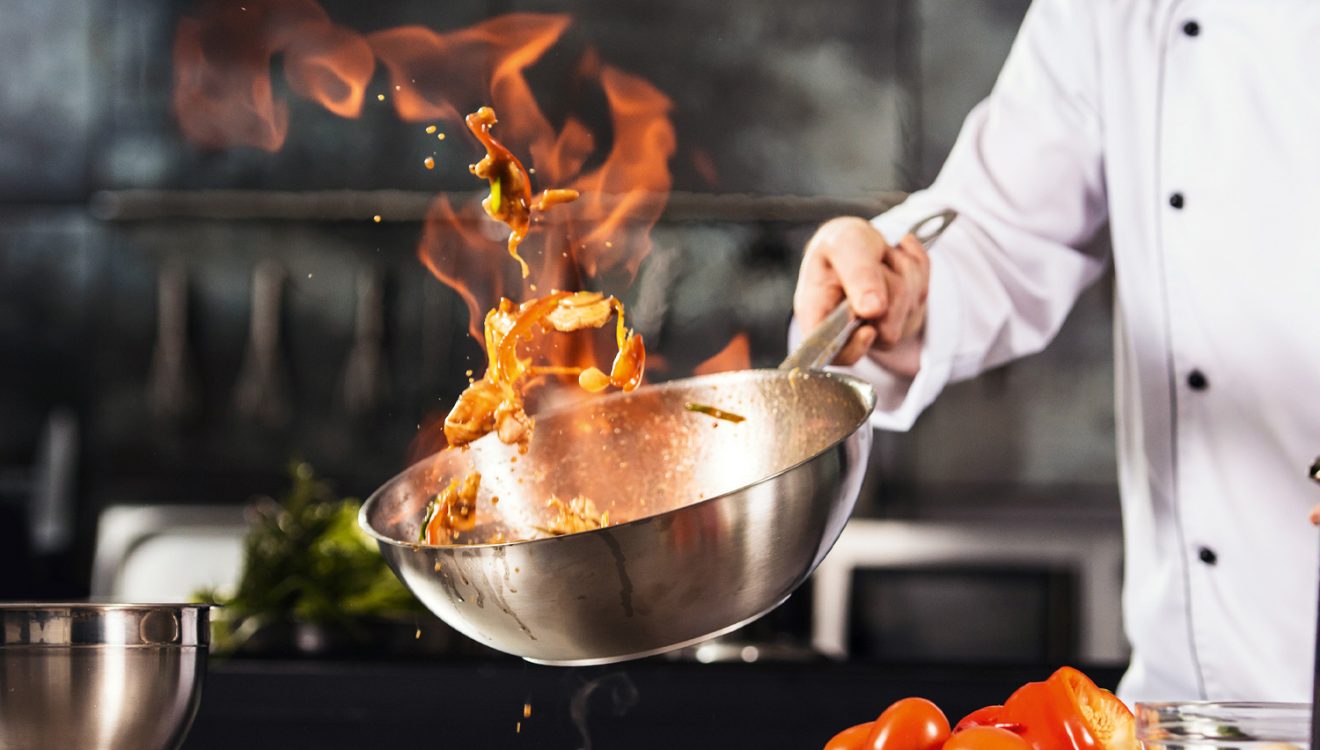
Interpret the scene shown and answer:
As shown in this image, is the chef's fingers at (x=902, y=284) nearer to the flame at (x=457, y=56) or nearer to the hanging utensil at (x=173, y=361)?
the flame at (x=457, y=56)

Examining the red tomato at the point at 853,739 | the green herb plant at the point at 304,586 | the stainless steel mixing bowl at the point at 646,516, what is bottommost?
the green herb plant at the point at 304,586

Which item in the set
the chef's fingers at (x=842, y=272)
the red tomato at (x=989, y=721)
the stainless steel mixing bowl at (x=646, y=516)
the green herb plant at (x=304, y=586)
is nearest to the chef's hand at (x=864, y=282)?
the chef's fingers at (x=842, y=272)

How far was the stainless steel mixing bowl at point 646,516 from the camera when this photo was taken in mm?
613

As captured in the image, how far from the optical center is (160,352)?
2.70 metres

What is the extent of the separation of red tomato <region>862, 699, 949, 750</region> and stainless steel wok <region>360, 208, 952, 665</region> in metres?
0.09

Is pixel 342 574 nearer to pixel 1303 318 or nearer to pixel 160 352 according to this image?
pixel 1303 318

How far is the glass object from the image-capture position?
1.71 ft

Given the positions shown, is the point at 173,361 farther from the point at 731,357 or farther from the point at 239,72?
the point at 731,357

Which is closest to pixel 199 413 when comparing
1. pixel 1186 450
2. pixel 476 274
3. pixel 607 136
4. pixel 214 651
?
pixel 476 274

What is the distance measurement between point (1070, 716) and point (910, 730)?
0.24ft

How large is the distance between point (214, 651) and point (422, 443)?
3.01ft

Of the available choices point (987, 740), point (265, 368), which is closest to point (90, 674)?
point (987, 740)

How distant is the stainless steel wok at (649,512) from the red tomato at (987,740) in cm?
13

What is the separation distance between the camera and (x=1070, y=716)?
60 centimetres
